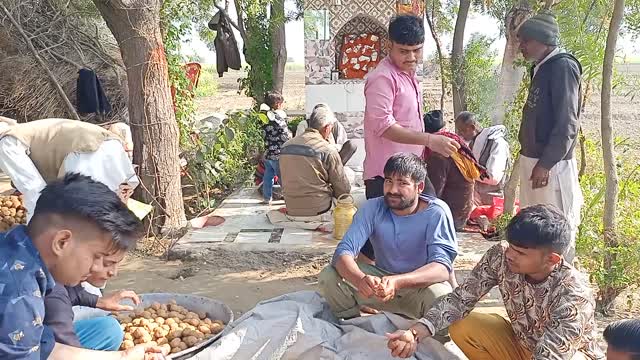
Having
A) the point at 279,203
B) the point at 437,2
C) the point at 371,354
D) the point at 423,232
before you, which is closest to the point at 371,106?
the point at 423,232

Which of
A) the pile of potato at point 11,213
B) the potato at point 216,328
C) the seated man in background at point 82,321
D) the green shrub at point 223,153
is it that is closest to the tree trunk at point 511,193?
the potato at point 216,328

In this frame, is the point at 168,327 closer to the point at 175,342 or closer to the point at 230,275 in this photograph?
the point at 175,342

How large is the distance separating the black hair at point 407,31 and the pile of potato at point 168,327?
71.7 inches

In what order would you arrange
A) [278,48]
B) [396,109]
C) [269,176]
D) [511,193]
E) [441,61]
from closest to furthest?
[396,109] < [511,193] < [269,176] < [278,48] < [441,61]

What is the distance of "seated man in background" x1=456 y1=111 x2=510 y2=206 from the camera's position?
552 cm

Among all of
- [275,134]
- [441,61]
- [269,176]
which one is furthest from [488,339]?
[441,61]

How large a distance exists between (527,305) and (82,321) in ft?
6.46

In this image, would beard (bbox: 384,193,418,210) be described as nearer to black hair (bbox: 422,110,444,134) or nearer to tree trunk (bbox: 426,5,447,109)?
black hair (bbox: 422,110,444,134)

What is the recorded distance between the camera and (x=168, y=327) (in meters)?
3.22

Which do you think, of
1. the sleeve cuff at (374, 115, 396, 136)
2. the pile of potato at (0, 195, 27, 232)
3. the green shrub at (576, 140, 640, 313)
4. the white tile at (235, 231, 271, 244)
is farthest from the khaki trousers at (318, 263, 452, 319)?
the pile of potato at (0, 195, 27, 232)

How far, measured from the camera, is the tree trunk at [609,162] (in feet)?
11.8

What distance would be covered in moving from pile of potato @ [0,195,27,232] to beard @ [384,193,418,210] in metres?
3.43

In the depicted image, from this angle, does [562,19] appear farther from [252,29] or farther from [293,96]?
[293,96]

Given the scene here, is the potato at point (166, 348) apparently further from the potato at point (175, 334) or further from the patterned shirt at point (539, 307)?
the patterned shirt at point (539, 307)
